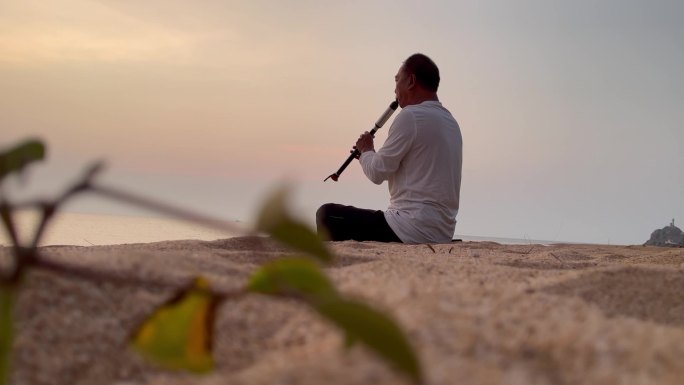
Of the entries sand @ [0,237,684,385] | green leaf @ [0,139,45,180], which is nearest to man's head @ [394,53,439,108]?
sand @ [0,237,684,385]

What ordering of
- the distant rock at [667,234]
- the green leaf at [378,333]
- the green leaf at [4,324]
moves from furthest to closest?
the distant rock at [667,234]
the green leaf at [4,324]
the green leaf at [378,333]

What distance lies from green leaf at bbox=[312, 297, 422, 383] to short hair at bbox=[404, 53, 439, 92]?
11.3ft

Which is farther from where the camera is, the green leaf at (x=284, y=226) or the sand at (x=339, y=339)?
the sand at (x=339, y=339)

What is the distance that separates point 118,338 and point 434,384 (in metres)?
0.40

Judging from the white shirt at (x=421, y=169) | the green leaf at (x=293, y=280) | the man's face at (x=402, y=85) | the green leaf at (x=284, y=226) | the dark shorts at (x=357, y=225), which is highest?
the man's face at (x=402, y=85)

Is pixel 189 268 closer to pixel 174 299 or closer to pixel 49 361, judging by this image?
pixel 49 361

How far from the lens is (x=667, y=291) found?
4.21 ft

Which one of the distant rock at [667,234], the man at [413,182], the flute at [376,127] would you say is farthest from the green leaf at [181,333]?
the distant rock at [667,234]

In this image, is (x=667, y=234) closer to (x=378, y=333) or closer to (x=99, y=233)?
(x=99, y=233)

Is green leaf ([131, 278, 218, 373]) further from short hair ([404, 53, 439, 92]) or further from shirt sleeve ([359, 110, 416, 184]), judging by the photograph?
short hair ([404, 53, 439, 92])

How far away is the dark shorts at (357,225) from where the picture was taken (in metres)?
3.51

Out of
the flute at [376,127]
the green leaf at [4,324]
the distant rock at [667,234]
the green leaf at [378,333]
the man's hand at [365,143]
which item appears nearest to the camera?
the green leaf at [378,333]

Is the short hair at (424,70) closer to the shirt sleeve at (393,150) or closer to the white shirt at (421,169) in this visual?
the white shirt at (421,169)

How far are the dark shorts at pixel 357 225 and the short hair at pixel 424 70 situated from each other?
0.77 m
